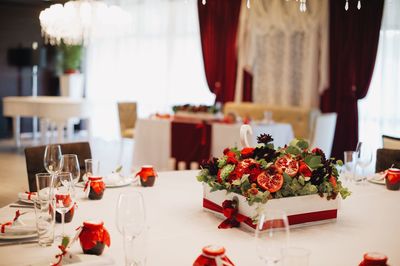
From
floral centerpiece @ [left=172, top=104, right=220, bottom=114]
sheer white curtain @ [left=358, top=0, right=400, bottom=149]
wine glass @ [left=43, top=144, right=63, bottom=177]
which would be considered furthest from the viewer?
sheer white curtain @ [left=358, top=0, right=400, bottom=149]

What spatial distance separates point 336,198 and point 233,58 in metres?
7.03

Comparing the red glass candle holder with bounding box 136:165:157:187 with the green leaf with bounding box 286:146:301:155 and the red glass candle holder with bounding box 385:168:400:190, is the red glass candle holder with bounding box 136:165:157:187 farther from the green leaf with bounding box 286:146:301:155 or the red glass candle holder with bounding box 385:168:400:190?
the red glass candle holder with bounding box 385:168:400:190

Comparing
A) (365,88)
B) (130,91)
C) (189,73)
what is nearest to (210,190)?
(365,88)

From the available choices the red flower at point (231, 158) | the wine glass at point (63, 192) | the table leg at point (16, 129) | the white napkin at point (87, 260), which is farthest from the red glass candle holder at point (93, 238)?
the table leg at point (16, 129)

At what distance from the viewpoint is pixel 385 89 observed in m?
7.52

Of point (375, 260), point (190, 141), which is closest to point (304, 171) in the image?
point (375, 260)

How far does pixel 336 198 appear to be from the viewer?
7.29 feet

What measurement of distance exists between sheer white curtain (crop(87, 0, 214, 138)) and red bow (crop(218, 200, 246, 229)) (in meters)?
7.40

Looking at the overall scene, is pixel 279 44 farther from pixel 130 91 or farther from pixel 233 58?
pixel 130 91

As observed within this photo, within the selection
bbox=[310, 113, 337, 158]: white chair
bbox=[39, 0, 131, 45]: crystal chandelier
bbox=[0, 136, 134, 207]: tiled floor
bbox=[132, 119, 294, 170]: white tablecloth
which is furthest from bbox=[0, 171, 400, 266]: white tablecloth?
bbox=[39, 0, 131, 45]: crystal chandelier

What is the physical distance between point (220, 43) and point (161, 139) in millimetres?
2797

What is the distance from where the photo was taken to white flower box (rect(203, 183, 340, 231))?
6.81ft

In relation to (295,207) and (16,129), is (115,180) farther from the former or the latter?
(16,129)

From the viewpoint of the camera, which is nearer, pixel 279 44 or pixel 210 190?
pixel 210 190
